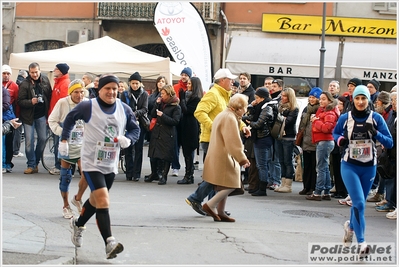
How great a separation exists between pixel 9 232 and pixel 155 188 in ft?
17.8

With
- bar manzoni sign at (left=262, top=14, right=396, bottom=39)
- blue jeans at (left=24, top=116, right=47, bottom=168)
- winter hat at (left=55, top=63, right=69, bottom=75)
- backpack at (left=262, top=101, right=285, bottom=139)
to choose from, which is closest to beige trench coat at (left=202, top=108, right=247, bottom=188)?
backpack at (left=262, top=101, right=285, bottom=139)

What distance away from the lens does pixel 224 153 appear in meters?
10.1

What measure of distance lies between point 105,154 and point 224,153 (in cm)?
253

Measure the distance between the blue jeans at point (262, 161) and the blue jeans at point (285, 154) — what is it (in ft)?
2.11

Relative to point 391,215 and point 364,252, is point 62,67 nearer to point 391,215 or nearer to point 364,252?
point 391,215

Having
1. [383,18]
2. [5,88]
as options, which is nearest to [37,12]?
[383,18]

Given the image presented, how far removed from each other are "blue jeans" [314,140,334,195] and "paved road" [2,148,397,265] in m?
0.32

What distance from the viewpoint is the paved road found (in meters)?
7.64

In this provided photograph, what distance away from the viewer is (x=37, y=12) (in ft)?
112

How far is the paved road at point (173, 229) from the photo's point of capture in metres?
7.64

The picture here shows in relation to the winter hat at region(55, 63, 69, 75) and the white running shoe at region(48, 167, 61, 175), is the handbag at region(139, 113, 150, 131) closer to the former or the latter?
the winter hat at region(55, 63, 69, 75)

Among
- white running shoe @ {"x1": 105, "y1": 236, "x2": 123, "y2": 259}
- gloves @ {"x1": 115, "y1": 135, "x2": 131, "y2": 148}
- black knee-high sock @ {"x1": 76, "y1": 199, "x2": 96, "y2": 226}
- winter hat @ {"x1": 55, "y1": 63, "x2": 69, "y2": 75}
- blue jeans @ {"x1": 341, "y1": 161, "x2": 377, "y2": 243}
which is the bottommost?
white running shoe @ {"x1": 105, "y1": 236, "x2": 123, "y2": 259}

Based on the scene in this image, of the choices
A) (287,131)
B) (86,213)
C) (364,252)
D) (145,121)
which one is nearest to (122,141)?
(86,213)

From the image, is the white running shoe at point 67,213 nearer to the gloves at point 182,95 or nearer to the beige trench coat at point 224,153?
the beige trench coat at point 224,153
